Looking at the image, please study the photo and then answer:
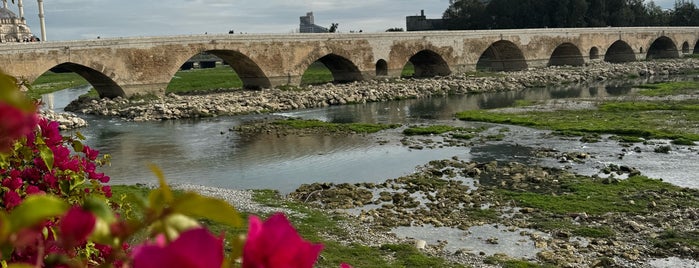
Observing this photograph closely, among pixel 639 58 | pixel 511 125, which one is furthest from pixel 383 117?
pixel 639 58

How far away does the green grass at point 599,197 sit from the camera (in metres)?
10.4

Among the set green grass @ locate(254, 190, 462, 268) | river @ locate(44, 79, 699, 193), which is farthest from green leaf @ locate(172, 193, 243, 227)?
river @ locate(44, 79, 699, 193)

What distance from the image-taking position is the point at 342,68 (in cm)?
3672

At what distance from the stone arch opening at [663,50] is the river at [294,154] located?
40752mm

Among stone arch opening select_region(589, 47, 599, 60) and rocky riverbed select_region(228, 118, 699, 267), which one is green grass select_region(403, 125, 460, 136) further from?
stone arch opening select_region(589, 47, 599, 60)

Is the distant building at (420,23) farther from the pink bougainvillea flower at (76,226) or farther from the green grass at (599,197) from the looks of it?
the pink bougainvillea flower at (76,226)

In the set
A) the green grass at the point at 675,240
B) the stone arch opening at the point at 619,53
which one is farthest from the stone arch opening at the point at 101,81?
the stone arch opening at the point at 619,53

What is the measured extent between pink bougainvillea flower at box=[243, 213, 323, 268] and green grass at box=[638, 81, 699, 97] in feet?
98.7

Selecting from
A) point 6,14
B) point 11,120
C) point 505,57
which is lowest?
point 11,120

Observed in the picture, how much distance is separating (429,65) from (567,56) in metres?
14.0

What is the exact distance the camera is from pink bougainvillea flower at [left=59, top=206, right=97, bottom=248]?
2.79 feet

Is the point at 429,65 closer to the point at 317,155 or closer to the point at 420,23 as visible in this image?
the point at 317,155

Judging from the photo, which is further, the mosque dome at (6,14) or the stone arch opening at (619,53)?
the mosque dome at (6,14)

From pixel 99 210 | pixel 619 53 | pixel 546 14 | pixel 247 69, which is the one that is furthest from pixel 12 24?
pixel 99 210
